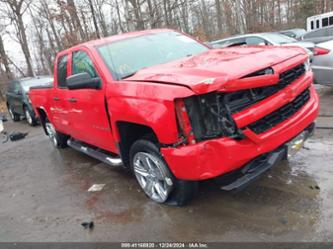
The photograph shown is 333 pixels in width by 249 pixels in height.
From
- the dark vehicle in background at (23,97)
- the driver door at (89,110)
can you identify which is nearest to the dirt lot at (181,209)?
the driver door at (89,110)

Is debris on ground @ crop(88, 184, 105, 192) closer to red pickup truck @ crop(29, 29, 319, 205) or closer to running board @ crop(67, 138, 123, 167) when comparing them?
running board @ crop(67, 138, 123, 167)

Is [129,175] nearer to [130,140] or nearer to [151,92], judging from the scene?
[130,140]

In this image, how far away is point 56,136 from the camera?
7.15 m

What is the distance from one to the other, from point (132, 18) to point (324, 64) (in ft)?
46.0

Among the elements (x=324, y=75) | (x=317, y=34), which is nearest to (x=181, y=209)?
(x=324, y=75)

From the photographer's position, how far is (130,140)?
4.05 m

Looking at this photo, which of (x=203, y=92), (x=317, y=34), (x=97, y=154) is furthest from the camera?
(x=317, y=34)

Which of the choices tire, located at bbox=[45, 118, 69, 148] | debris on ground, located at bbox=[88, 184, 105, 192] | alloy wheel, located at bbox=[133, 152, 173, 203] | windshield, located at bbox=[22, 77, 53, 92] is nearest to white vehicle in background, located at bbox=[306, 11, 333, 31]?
windshield, located at bbox=[22, 77, 53, 92]

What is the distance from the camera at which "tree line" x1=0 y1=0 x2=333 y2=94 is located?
19078 millimetres

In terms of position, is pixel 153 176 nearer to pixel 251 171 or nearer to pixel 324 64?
pixel 251 171

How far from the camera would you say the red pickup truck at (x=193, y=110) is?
296 cm

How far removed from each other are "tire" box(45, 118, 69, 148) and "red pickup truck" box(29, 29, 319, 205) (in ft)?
9.06

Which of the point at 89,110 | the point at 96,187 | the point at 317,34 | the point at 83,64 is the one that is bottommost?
the point at 96,187

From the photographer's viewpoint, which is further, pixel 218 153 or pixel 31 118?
pixel 31 118
